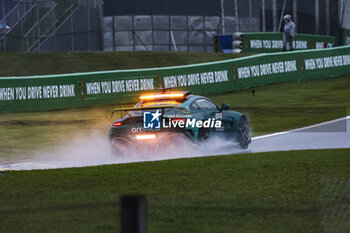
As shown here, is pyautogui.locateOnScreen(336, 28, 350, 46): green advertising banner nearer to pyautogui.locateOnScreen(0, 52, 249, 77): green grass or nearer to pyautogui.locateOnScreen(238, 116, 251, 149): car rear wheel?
pyautogui.locateOnScreen(0, 52, 249, 77): green grass

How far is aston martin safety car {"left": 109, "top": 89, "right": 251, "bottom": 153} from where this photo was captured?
41.8ft

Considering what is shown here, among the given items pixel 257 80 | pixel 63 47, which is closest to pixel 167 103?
pixel 257 80

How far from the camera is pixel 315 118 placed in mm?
20547

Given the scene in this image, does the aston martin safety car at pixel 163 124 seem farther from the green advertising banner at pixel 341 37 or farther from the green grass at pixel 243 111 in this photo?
the green advertising banner at pixel 341 37

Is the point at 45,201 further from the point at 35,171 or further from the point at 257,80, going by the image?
the point at 257,80

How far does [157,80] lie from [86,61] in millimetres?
7724

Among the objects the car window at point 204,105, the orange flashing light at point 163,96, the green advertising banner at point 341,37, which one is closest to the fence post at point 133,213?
the orange flashing light at point 163,96

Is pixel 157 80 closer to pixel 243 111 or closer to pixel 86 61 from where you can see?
pixel 243 111

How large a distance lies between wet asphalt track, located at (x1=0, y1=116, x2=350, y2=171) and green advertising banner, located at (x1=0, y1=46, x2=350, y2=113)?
10.1 metres

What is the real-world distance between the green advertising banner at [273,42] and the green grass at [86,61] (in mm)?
2925

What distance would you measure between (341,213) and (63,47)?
33.1 m

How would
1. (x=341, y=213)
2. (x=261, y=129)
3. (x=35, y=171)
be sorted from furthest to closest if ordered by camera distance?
(x=261, y=129), (x=35, y=171), (x=341, y=213)

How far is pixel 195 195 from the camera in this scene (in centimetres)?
862

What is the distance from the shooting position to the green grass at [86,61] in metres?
32.2
